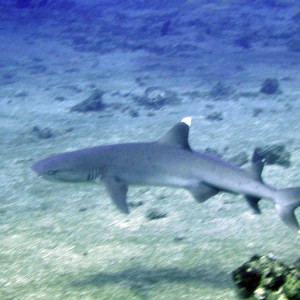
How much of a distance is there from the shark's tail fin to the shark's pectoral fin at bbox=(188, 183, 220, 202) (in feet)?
2.15

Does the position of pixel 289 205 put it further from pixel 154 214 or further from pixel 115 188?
pixel 154 214

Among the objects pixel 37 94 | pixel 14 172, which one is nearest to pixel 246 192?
pixel 14 172

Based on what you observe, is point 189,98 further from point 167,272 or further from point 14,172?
point 167,272

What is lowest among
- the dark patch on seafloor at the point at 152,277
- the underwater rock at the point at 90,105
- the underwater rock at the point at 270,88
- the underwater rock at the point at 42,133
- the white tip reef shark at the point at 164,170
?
the underwater rock at the point at 270,88

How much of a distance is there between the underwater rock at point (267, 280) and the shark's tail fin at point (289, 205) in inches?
17.5

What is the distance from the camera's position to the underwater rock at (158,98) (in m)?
15.4

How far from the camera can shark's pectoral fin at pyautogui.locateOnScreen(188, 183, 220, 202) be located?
14.0ft

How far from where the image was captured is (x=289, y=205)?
155 inches

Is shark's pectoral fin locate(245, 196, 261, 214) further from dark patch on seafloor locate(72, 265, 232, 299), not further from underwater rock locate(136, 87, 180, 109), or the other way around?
underwater rock locate(136, 87, 180, 109)

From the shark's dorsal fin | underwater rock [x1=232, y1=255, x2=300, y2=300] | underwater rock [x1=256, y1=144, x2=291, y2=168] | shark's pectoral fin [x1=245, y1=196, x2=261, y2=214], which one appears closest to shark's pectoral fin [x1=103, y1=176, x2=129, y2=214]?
the shark's dorsal fin

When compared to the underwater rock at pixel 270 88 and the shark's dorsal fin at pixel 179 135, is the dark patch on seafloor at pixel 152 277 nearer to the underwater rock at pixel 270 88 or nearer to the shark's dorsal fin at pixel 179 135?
the shark's dorsal fin at pixel 179 135

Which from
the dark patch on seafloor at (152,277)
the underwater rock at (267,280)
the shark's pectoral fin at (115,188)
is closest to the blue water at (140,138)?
the dark patch on seafloor at (152,277)

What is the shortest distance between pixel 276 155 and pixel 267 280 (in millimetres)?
5417

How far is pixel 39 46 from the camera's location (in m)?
29.8
